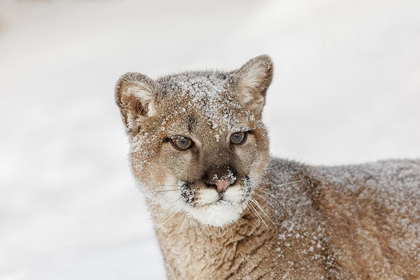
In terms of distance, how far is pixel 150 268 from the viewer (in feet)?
27.8

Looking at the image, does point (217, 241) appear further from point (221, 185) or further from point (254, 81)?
point (254, 81)

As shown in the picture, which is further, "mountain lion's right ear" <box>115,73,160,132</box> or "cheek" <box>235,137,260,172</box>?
"mountain lion's right ear" <box>115,73,160,132</box>

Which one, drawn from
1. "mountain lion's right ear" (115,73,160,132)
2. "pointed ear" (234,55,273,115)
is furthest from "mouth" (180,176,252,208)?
"pointed ear" (234,55,273,115)

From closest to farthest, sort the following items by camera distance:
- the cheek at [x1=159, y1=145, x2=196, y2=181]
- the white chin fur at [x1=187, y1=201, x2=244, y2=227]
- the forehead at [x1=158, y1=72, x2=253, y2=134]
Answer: the white chin fur at [x1=187, y1=201, x2=244, y2=227], the cheek at [x1=159, y1=145, x2=196, y2=181], the forehead at [x1=158, y1=72, x2=253, y2=134]

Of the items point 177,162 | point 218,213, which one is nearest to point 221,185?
→ point 218,213

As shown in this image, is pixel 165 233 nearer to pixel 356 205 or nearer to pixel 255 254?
pixel 255 254

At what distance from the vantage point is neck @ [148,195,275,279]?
4.60 meters

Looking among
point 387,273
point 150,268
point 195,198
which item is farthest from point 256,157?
point 150,268

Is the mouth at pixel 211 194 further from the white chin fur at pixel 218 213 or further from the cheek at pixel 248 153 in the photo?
the cheek at pixel 248 153

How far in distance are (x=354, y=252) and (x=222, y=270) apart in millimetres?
1232

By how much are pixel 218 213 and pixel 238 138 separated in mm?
732

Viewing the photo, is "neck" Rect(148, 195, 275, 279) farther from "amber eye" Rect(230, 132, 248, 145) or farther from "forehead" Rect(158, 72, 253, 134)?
"forehead" Rect(158, 72, 253, 134)

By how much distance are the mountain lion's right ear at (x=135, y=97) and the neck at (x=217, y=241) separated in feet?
2.71

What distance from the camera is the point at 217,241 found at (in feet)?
15.2
